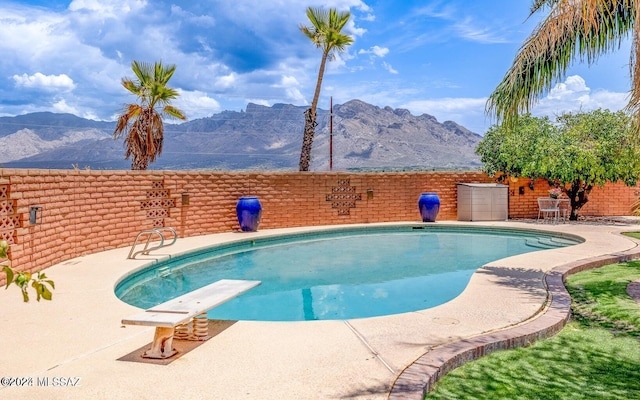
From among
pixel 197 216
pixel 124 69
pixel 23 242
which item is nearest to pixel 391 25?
pixel 124 69

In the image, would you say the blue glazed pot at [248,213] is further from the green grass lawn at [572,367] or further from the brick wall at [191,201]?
the green grass lawn at [572,367]

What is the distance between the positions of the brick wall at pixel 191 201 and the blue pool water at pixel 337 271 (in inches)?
53.1

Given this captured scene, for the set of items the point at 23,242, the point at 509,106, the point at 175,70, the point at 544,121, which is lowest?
the point at 23,242

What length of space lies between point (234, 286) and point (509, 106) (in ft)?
17.1

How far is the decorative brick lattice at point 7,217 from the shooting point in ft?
22.8

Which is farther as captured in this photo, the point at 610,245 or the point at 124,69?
the point at 124,69

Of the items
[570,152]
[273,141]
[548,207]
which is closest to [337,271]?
[570,152]

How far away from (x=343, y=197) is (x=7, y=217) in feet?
31.6

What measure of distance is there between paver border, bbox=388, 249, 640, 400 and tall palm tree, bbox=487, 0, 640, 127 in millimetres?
3070

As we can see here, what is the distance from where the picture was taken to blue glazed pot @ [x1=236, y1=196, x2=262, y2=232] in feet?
42.5

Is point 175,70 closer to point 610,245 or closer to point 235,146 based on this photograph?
point 610,245

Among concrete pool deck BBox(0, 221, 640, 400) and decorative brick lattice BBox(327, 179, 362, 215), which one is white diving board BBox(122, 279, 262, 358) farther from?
decorative brick lattice BBox(327, 179, 362, 215)

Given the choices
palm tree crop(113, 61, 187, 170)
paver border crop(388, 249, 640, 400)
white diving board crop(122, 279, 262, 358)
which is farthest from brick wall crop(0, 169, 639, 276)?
paver border crop(388, 249, 640, 400)

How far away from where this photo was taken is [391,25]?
2509 cm
